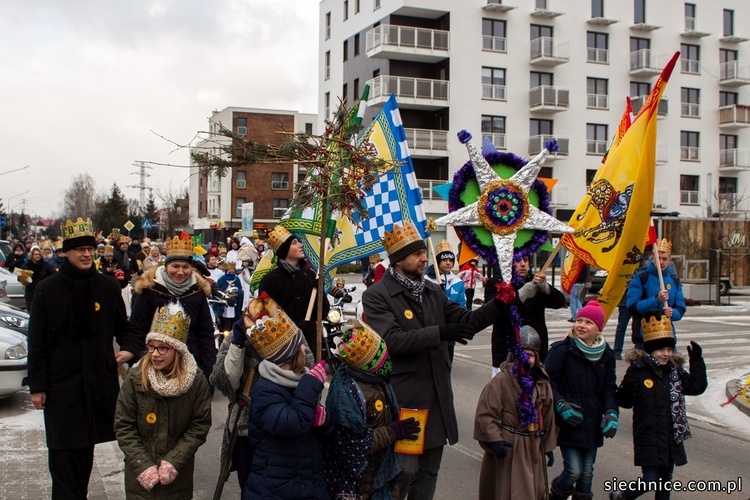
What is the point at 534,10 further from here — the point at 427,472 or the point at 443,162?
the point at 427,472

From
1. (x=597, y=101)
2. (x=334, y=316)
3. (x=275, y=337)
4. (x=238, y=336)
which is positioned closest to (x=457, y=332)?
(x=275, y=337)

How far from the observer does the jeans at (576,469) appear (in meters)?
5.51

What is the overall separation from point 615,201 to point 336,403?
11.6 ft

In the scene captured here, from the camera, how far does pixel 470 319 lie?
16.0ft

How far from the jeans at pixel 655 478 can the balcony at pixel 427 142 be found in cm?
3705

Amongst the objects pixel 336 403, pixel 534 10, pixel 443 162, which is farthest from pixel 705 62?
pixel 336 403

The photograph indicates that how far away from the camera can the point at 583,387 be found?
5.60m

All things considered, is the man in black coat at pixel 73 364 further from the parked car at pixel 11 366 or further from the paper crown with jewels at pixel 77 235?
the parked car at pixel 11 366

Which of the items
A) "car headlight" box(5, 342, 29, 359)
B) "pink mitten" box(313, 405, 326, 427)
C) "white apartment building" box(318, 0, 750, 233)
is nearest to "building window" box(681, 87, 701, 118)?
"white apartment building" box(318, 0, 750, 233)

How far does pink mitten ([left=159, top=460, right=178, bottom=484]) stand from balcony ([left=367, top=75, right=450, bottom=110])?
3852cm

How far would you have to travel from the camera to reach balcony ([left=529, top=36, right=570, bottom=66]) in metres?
43.9

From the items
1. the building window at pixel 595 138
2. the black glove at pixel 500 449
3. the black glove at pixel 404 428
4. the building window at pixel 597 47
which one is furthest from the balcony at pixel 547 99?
the black glove at pixel 404 428

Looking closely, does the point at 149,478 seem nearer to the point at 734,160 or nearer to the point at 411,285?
the point at 411,285

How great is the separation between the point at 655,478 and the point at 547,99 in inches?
1595
